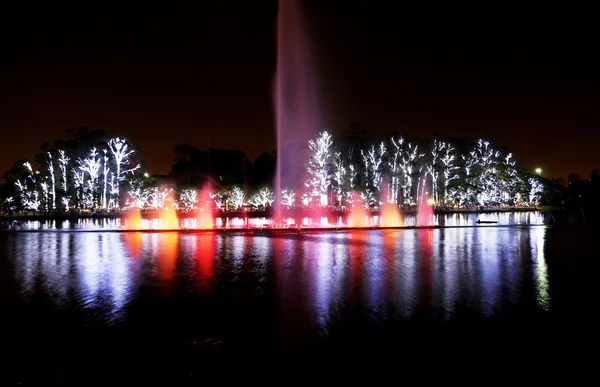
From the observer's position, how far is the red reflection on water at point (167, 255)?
12.4m

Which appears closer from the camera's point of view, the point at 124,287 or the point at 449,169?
the point at 124,287

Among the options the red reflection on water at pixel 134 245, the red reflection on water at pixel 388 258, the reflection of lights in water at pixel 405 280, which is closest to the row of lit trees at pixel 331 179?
the red reflection on water at pixel 134 245

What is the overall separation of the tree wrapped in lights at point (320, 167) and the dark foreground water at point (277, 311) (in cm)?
4500

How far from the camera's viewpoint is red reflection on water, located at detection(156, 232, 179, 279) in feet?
40.5

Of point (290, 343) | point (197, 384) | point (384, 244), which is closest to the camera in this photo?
point (197, 384)

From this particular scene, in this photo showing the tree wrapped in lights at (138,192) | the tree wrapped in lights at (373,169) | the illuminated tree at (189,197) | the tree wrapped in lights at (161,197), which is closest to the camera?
the tree wrapped in lights at (138,192)

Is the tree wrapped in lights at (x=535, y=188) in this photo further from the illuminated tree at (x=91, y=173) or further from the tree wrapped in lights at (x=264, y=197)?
the illuminated tree at (x=91, y=173)

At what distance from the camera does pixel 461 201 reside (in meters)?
66.6

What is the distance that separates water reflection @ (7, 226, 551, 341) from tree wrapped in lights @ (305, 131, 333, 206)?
41.2 meters

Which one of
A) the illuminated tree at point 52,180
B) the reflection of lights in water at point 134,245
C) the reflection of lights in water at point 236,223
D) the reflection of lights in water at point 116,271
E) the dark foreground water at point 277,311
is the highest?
the illuminated tree at point 52,180

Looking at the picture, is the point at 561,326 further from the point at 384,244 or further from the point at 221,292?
the point at 384,244

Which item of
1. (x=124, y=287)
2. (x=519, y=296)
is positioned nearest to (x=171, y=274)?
(x=124, y=287)

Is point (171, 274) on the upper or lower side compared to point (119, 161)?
lower

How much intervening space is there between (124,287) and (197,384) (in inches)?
237
